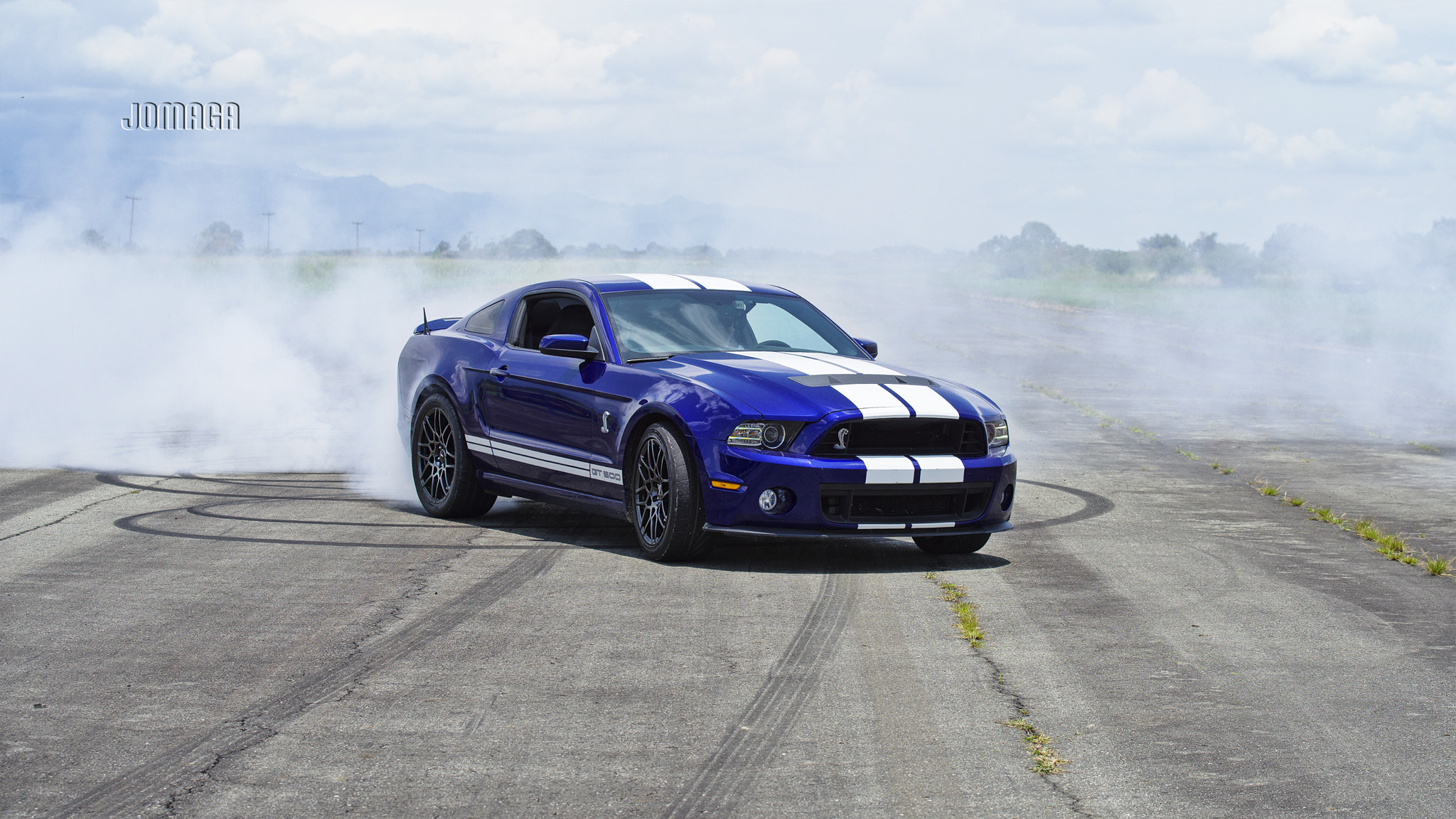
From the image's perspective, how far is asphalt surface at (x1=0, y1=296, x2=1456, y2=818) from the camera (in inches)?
164

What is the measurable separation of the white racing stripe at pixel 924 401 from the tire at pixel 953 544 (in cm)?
71

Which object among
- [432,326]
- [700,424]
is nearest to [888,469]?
[700,424]

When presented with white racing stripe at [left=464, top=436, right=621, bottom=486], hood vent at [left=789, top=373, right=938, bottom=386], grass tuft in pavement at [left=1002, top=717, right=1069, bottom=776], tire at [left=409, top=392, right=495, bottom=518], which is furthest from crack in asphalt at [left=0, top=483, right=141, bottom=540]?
grass tuft in pavement at [left=1002, top=717, right=1069, bottom=776]

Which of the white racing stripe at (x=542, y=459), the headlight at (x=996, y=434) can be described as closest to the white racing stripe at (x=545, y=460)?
the white racing stripe at (x=542, y=459)

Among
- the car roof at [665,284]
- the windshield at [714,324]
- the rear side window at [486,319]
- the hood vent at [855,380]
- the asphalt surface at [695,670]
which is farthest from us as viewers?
the rear side window at [486,319]

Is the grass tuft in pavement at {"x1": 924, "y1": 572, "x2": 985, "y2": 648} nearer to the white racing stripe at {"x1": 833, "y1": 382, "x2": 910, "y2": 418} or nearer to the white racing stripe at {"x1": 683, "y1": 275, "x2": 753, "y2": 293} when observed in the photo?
the white racing stripe at {"x1": 833, "y1": 382, "x2": 910, "y2": 418}

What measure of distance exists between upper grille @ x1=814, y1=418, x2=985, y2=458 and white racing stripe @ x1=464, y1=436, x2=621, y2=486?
128 cm

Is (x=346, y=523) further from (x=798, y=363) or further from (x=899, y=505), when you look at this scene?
(x=899, y=505)

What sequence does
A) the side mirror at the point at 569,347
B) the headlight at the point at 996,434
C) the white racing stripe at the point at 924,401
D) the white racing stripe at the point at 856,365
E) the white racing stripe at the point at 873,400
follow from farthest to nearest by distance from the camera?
the side mirror at the point at 569,347 < the white racing stripe at the point at 856,365 < the headlight at the point at 996,434 < the white racing stripe at the point at 924,401 < the white racing stripe at the point at 873,400

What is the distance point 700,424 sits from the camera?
299 inches

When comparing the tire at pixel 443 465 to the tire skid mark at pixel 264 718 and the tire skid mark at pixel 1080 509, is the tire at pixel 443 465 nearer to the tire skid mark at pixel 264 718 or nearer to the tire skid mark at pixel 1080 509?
the tire skid mark at pixel 264 718

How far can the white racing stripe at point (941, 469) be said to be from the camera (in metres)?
7.62

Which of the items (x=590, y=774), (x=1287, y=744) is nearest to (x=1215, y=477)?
(x=1287, y=744)

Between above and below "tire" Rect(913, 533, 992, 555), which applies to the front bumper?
above
